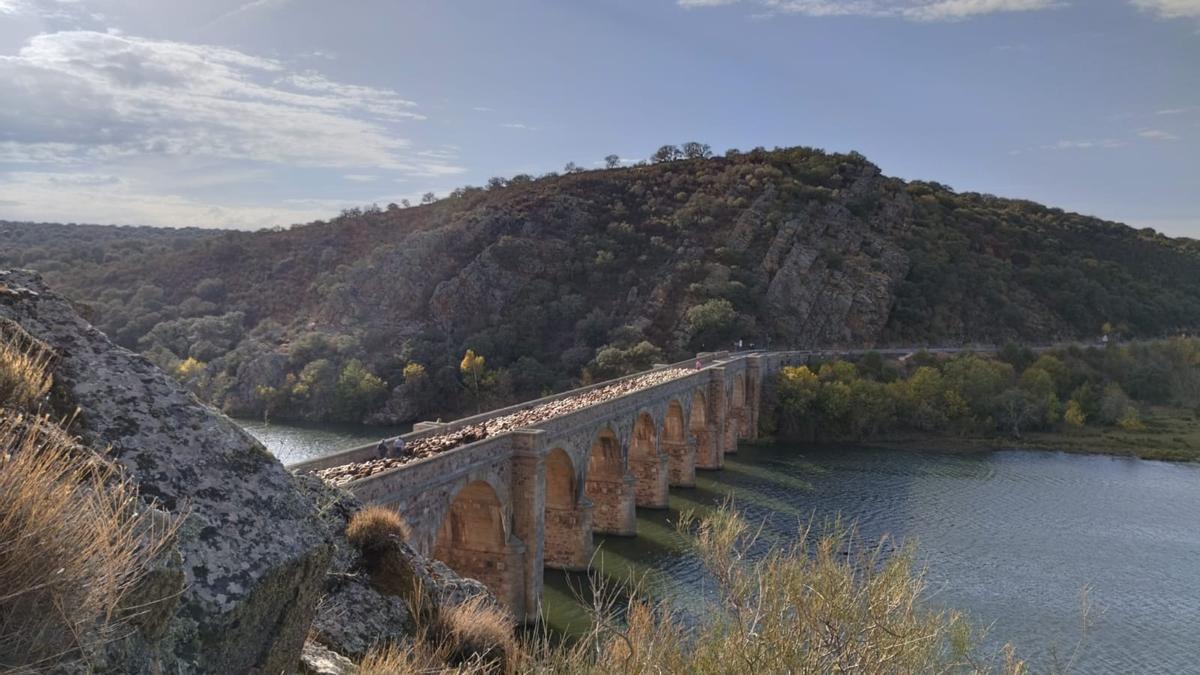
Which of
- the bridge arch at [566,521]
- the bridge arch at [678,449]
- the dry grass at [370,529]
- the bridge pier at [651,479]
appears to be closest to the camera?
the dry grass at [370,529]

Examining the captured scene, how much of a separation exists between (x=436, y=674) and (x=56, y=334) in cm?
292

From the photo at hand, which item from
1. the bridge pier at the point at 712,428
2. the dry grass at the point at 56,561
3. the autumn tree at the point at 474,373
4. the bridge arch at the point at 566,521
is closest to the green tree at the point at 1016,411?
the bridge pier at the point at 712,428

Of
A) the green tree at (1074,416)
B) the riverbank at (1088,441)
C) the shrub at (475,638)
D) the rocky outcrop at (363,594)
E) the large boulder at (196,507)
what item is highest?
the large boulder at (196,507)

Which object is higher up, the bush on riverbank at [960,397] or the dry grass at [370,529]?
the dry grass at [370,529]

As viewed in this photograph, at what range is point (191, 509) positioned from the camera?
2965 millimetres

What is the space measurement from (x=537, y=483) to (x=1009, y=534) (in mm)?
16943

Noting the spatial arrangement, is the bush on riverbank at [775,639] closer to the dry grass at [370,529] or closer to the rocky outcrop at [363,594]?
the rocky outcrop at [363,594]

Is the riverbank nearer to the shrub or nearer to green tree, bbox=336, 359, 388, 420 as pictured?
green tree, bbox=336, 359, 388, 420

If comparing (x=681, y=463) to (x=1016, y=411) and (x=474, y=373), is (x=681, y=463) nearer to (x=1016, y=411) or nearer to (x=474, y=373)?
(x=474, y=373)

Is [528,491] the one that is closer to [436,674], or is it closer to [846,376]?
[436,674]

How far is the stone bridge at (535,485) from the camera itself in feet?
51.7

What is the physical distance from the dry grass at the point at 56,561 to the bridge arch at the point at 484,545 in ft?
53.6

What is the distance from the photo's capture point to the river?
19.2 meters

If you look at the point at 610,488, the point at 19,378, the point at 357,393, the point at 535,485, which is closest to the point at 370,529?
the point at 19,378
